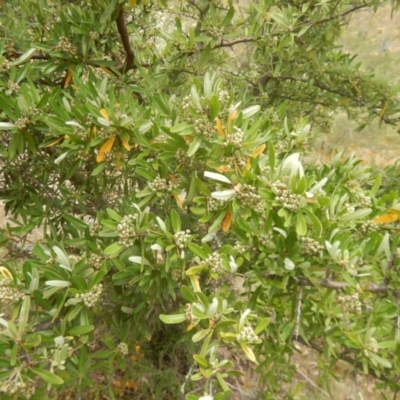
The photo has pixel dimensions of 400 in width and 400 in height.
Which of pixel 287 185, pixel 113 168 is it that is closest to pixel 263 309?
pixel 287 185

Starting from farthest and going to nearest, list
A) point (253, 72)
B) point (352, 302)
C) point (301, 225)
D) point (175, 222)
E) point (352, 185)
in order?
point (253, 72), point (352, 185), point (175, 222), point (352, 302), point (301, 225)

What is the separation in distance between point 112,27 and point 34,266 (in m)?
1.21

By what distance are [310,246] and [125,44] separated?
1268 millimetres

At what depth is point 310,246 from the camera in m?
1.22

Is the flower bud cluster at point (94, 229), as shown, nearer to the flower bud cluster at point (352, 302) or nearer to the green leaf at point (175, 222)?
the green leaf at point (175, 222)

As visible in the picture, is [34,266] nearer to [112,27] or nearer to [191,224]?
[191,224]

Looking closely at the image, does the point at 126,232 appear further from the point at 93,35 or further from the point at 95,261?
the point at 93,35

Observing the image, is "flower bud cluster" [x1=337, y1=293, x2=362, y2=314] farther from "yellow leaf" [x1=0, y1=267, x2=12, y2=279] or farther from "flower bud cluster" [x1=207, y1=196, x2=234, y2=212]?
"yellow leaf" [x1=0, y1=267, x2=12, y2=279]

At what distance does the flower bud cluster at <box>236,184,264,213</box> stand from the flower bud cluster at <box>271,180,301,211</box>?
57 mm

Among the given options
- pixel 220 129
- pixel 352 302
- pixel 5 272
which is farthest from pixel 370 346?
pixel 5 272

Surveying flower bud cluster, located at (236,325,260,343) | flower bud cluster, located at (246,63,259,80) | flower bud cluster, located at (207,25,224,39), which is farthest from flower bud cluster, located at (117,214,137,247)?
flower bud cluster, located at (246,63,259,80)

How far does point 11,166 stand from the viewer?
1.93m

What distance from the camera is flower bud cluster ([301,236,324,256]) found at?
1210 mm

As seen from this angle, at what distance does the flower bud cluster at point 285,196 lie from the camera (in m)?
1.10
